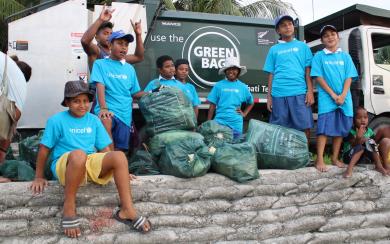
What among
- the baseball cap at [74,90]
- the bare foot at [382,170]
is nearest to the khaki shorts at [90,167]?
the baseball cap at [74,90]

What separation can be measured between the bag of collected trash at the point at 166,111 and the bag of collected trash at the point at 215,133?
26cm

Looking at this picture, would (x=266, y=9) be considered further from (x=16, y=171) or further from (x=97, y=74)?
(x=16, y=171)

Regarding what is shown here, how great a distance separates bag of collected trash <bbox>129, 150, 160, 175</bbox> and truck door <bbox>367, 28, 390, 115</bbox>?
3424mm

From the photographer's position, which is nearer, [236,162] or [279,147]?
[236,162]

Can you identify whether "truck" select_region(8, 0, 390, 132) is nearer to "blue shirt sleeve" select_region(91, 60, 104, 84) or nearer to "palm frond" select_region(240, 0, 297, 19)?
"blue shirt sleeve" select_region(91, 60, 104, 84)

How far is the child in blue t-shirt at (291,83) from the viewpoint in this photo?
161 inches

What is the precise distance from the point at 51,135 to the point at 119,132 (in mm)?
784

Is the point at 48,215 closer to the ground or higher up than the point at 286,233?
higher up

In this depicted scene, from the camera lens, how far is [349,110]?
4.00 m

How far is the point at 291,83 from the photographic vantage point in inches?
162

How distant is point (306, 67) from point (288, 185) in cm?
128

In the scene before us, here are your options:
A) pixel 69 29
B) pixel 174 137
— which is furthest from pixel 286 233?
pixel 69 29

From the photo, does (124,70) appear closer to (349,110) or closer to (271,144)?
(271,144)

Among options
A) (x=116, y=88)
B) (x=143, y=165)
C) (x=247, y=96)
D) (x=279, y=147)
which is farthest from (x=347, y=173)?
(x=116, y=88)
